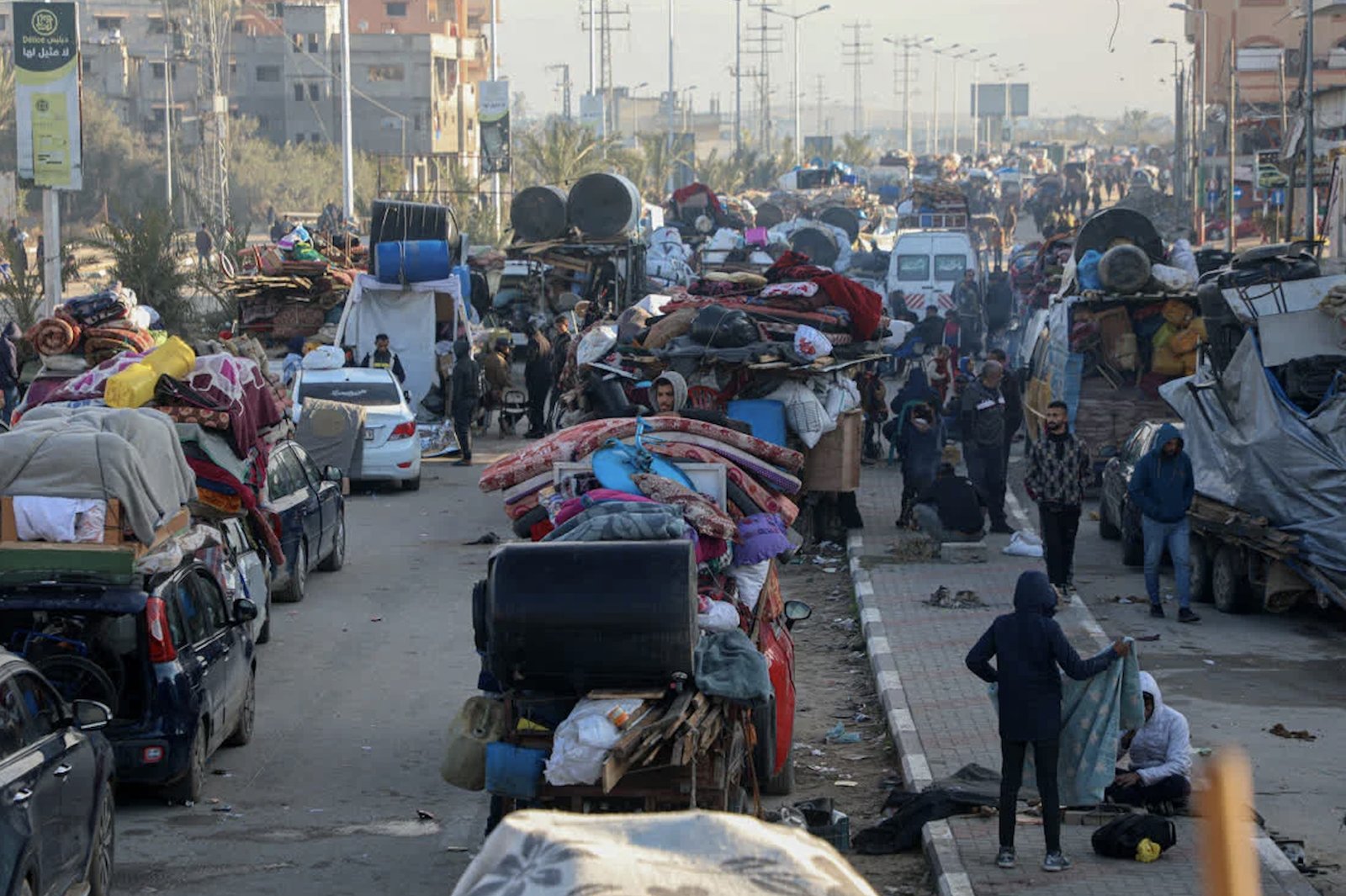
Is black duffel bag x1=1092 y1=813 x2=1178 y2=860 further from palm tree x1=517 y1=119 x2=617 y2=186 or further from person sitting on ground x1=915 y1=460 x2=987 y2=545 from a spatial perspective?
palm tree x1=517 y1=119 x2=617 y2=186

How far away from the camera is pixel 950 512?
18359 mm

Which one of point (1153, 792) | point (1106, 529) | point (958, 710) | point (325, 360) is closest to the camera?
point (1153, 792)

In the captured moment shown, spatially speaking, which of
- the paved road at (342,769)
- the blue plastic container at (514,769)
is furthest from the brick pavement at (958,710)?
the paved road at (342,769)

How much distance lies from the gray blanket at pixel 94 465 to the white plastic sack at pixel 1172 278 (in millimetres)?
13964

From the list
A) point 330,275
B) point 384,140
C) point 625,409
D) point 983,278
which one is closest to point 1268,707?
point 625,409

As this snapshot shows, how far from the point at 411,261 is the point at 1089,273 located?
11.3m

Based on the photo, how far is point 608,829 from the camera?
268 cm

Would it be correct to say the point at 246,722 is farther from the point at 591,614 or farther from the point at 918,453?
the point at 918,453

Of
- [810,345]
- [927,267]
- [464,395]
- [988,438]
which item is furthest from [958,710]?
[927,267]

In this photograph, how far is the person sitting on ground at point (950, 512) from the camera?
1828 cm

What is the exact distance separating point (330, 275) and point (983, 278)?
16742 millimetres

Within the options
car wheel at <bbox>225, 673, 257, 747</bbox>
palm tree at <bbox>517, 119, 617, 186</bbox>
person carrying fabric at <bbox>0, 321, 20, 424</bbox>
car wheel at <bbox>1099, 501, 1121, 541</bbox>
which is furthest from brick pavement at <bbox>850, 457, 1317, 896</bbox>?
palm tree at <bbox>517, 119, 617, 186</bbox>

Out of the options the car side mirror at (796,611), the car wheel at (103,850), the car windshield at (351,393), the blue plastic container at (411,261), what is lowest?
the car wheel at (103,850)

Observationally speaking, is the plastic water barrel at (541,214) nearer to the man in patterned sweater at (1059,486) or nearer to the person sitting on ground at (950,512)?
the person sitting on ground at (950,512)
